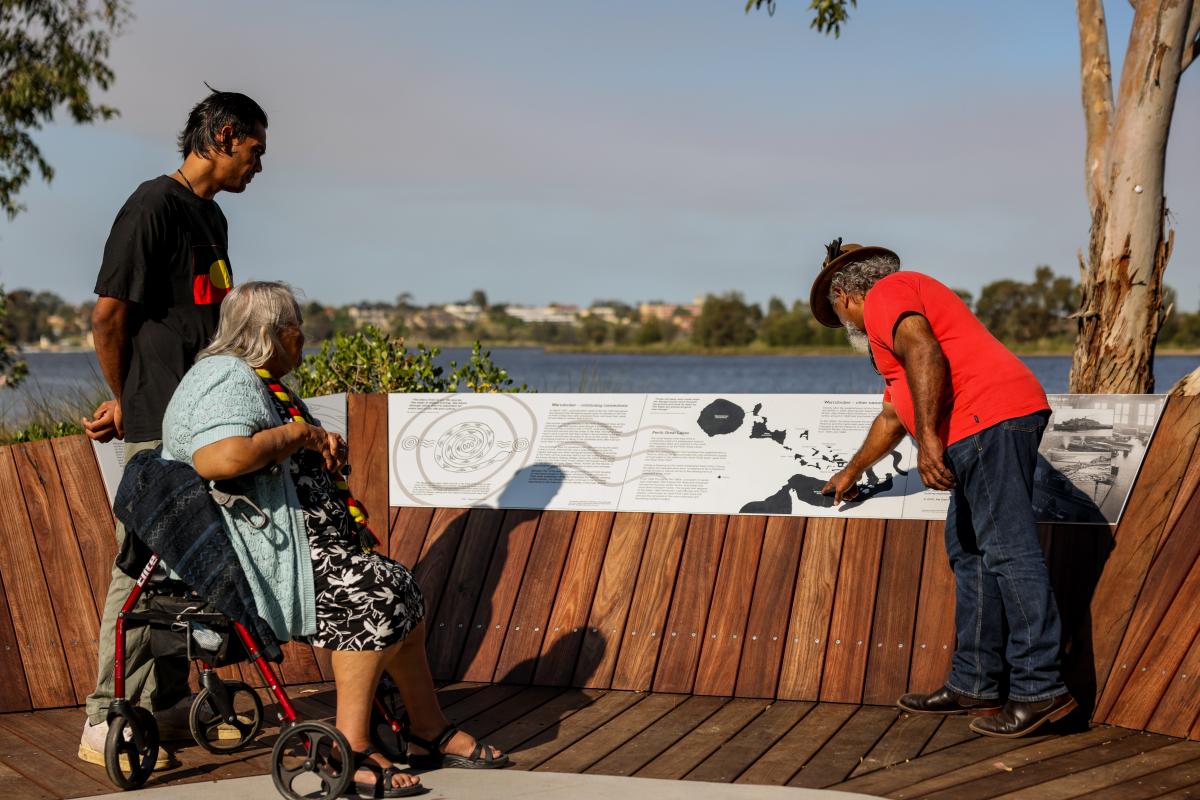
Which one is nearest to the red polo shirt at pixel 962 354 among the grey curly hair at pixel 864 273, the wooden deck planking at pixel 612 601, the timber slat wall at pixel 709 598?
the grey curly hair at pixel 864 273

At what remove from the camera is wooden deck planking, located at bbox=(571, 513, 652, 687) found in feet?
16.1

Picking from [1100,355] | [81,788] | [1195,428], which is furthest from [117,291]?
[1100,355]

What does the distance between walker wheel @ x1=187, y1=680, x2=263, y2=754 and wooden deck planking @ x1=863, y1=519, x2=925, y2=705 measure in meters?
2.11

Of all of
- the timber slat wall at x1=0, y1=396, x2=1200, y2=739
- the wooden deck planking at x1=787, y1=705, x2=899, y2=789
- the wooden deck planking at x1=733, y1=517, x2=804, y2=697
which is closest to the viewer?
the wooden deck planking at x1=787, y1=705, x2=899, y2=789

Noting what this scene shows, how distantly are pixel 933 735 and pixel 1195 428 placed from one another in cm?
155

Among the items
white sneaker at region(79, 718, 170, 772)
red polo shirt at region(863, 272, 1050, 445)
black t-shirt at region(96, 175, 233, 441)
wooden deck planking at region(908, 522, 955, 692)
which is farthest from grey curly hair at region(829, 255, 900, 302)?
white sneaker at region(79, 718, 170, 772)

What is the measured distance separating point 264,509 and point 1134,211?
5370mm

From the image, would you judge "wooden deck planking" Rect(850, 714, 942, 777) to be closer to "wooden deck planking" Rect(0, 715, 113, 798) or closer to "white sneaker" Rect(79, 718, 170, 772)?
"white sneaker" Rect(79, 718, 170, 772)

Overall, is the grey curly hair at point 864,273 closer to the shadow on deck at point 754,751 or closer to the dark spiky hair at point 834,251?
the dark spiky hair at point 834,251

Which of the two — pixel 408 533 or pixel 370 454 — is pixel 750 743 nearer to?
pixel 408 533

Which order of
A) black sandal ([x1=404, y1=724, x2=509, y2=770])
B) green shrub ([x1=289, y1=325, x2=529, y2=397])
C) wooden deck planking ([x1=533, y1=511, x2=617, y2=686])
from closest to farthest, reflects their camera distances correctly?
black sandal ([x1=404, y1=724, x2=509, y2=770]) < wooden deck planking ([x1=533, y1=511, x2=617, y2=686]) < green shrub ([x1=289, y1=325, x2=529, y2=397])

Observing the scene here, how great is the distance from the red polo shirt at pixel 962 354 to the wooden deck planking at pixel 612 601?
4.75 ft

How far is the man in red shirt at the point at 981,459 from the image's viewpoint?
408cm

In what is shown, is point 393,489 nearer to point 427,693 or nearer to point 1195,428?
point 427,693
